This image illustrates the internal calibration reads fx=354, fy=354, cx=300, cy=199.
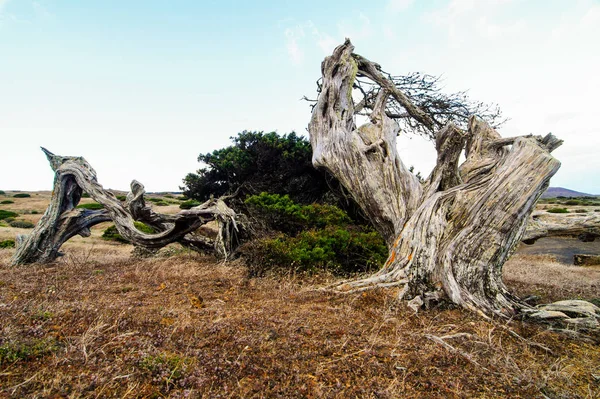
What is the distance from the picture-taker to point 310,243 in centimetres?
717

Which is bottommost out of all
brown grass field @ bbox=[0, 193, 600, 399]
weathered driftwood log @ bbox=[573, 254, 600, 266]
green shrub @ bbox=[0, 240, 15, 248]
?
weathered driftwood log @ bbox=[573, 254, 600, 266]

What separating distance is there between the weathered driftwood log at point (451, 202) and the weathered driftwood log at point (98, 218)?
330 cm

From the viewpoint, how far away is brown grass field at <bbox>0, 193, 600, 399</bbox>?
240cm

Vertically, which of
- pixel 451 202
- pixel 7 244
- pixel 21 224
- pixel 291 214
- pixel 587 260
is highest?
pixel 451 202

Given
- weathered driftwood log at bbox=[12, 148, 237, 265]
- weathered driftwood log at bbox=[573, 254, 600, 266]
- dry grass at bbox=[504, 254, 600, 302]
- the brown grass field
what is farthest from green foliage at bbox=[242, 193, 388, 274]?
weathered driftwood log at bbox=[573, 254, 600, 266]

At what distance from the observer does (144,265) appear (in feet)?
24.8

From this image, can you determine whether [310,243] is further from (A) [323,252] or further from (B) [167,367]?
(B) [167,367]

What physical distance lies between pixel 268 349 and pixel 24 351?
5.97ft

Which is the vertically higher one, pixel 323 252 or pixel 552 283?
pixel 323 252

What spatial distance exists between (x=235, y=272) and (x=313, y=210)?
2.62m

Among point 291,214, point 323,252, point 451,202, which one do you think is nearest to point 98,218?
point 291,214

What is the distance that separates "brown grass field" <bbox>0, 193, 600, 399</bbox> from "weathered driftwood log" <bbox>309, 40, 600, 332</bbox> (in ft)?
1.61

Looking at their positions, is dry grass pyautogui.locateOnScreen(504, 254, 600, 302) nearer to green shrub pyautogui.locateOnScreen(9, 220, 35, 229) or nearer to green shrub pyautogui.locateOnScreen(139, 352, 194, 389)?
green shrub pyautogui.locateOnScreen(139, 352, 194, 389)

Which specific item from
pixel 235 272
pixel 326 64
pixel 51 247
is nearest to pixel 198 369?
pixel 235 272
